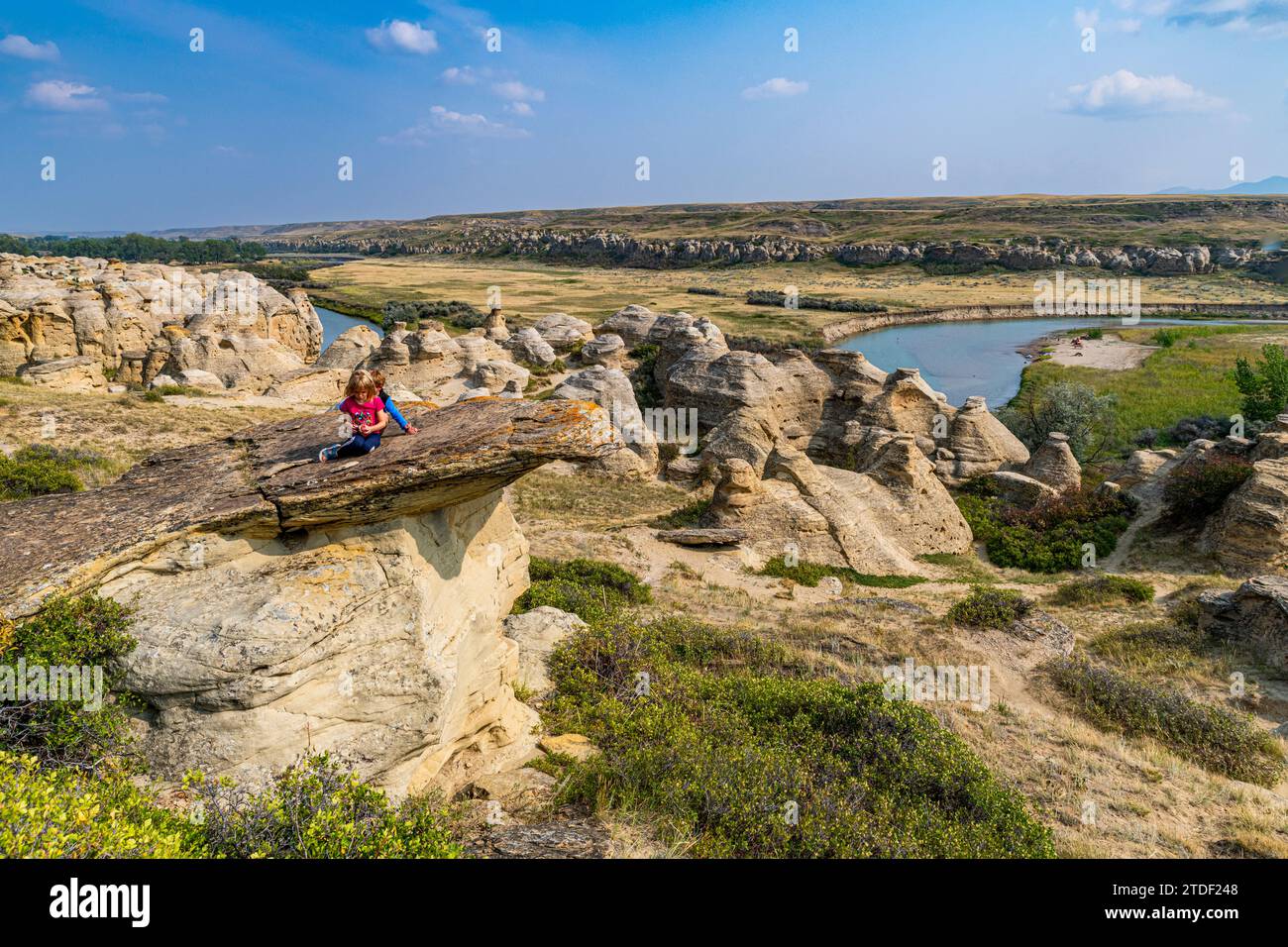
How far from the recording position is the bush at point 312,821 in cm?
525

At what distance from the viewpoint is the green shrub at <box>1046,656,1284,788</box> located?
10.3 metres

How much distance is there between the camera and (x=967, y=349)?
6950 centimetres

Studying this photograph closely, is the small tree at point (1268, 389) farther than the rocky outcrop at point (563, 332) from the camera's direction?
No

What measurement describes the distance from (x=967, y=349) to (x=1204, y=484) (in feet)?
171

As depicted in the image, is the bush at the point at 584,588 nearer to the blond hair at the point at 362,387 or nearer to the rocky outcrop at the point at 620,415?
the rocky outcrop at the point at 620,415

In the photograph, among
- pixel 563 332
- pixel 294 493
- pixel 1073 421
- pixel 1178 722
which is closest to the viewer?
pixel 294 493

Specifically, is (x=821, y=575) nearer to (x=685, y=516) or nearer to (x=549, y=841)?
(x=685, y=516)

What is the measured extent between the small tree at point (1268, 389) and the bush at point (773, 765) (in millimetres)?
34035

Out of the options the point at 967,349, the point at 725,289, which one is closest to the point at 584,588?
the point at 967,349

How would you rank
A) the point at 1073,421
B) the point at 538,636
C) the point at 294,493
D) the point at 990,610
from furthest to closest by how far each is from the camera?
the point at 1073,421, the point at 990,610, the point at 538,636, the point at 294,493

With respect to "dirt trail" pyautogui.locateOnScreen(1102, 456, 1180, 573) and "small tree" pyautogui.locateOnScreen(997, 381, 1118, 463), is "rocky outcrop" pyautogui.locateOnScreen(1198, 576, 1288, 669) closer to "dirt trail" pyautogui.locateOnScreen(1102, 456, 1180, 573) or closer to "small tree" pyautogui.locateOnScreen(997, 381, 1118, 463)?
"dirt trail" pyautogui.locateOnScreen(1102, 456, 1180, 573)

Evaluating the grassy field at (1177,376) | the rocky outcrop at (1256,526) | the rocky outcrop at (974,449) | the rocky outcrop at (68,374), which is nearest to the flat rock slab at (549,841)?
the rocky outcrop at (1256,526)
